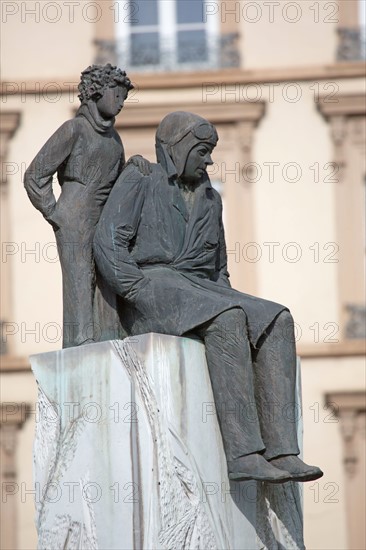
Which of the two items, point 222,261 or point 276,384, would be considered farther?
point 222,261

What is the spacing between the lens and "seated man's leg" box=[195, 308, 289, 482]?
1128 cm

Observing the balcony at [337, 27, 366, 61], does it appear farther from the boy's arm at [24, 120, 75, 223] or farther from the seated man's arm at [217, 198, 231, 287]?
the boy's arm at [24, 120, 75, 223]

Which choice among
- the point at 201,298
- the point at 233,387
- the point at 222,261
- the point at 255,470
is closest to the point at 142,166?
the point at 222,261

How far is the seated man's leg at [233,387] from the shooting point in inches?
444

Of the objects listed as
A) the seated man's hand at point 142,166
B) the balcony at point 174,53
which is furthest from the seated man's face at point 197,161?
the balcony at point 174,53

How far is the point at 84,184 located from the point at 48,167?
0.20 m

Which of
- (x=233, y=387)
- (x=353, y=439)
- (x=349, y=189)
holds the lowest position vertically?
(x=233, y=387)

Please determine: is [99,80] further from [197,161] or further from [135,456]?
[135,456]

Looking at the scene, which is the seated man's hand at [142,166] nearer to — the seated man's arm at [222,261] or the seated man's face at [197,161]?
the seated man's face at [197,161]

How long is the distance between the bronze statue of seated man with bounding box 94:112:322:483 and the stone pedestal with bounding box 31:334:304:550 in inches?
5.3

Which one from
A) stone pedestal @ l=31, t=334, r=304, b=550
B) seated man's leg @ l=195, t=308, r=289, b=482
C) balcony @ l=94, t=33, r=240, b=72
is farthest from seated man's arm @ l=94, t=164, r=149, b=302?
balcony @ l=94, t=33, r=240, b=72

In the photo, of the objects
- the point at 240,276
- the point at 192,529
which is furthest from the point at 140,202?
the point at 240,276

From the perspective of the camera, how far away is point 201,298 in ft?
37.6

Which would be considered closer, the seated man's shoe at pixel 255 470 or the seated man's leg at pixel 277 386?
the seated man's shoe at pixel 255 470
